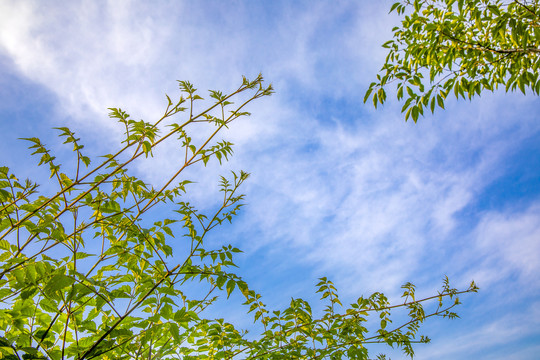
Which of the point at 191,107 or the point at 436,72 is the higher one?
the point at 436,72

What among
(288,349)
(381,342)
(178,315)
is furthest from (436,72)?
(178,315)

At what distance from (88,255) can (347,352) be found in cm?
235

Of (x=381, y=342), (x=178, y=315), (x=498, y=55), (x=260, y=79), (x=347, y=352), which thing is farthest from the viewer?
(x=498, y=55)

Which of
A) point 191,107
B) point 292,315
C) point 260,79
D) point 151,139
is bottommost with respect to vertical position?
point 292,315

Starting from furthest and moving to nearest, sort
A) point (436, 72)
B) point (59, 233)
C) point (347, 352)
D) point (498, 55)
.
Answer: point (436, 72)
point (498, 55)
point (347, 352)
point (59, 233)

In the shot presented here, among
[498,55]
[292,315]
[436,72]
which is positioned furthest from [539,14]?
[292,315]

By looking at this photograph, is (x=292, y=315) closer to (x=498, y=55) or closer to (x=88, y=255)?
(x=88, y=255)

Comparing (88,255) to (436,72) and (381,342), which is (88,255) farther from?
(436,72)

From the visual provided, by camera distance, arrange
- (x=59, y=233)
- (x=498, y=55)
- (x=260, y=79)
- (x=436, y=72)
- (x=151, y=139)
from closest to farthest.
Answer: (x=59, y=233), (x=151, y=139), (x=260, y=79), (x=498, y=55), (x=436, y=72)

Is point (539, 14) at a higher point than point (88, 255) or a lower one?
higher

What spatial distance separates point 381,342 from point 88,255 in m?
2.95

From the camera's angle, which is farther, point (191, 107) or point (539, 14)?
point (539, 14)

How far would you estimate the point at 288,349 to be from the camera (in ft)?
9.36

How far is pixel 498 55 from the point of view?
443 centimetres
